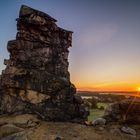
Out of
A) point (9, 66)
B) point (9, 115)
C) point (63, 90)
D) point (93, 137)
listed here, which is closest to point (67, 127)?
point (93, 137)

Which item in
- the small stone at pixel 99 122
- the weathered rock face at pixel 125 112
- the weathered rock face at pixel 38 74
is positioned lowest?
the small stone at pixel 99 122

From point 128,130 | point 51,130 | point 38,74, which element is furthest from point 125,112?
point 38,74

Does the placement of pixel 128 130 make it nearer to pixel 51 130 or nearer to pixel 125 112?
pixel 125 112

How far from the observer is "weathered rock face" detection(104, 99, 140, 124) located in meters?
24.0

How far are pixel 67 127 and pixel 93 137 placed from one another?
3046mm


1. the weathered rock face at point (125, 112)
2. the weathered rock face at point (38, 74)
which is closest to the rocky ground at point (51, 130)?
the weathered rock face at point (125, 112)

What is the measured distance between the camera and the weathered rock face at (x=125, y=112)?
78.6 feet

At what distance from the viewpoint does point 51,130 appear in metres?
20.6

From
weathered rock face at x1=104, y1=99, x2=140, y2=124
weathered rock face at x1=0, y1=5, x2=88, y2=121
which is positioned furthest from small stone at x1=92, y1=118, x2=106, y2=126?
weathered rock face at x1=0, y1=5, x2=88, y2=121

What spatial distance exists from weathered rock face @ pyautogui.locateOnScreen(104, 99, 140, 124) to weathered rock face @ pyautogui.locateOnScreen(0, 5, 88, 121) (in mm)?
3032

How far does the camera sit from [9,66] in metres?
26.2

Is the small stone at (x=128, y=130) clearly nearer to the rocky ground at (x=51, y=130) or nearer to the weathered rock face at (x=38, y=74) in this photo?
the rocky ground at (x=51, y=130)

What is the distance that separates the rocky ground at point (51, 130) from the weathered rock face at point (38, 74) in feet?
5.69

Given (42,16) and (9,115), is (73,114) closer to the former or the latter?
(9,115)
